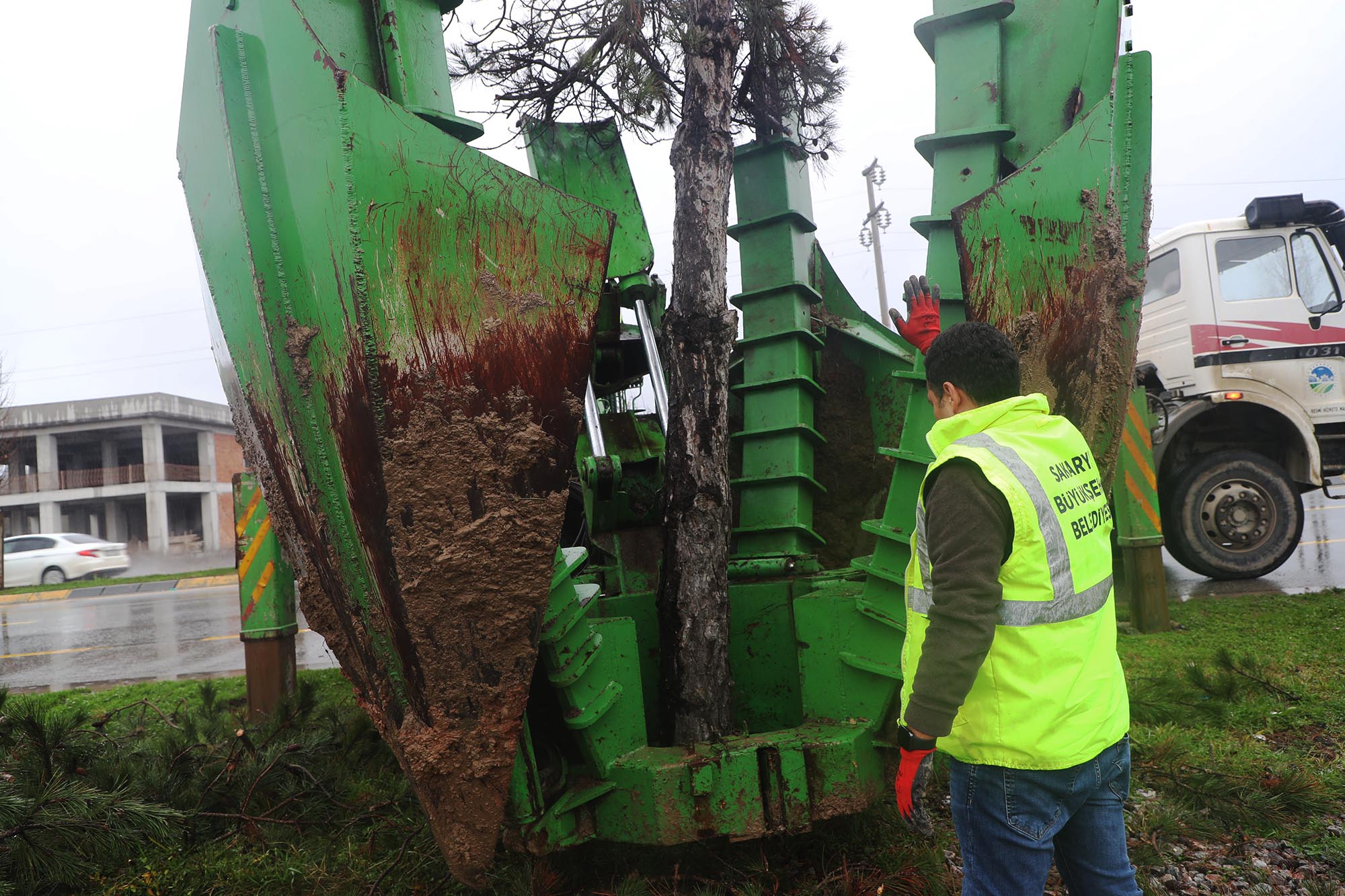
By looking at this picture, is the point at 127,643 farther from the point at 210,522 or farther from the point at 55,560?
the point at 210,522

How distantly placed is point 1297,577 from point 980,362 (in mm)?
8626

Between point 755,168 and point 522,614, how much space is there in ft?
7.66

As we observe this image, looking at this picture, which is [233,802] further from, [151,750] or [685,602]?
[685,602]

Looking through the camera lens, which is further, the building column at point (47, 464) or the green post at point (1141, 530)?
the building column at point (47, 464)

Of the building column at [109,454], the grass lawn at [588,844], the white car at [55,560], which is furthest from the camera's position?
the building column at [109,454]

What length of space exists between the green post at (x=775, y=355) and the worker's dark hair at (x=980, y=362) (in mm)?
1327

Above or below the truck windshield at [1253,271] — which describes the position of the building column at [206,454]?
Answer: above

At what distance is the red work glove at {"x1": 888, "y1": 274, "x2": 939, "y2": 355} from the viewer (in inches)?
92.8

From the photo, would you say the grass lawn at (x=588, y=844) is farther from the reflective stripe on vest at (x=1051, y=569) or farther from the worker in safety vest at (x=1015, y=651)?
the reflective stripe on vest at (x=1051, y=569)

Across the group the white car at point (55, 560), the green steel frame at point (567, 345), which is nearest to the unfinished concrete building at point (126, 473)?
the white car at point (55, 560)

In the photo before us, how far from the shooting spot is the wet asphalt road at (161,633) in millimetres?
7645

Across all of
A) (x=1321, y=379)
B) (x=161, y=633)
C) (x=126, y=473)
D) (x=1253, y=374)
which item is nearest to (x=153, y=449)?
(x=126, y=473)

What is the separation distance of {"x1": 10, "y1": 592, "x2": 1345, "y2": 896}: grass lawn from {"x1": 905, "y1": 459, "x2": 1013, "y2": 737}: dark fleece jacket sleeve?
3.43 feet

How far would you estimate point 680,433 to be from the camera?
259cm
